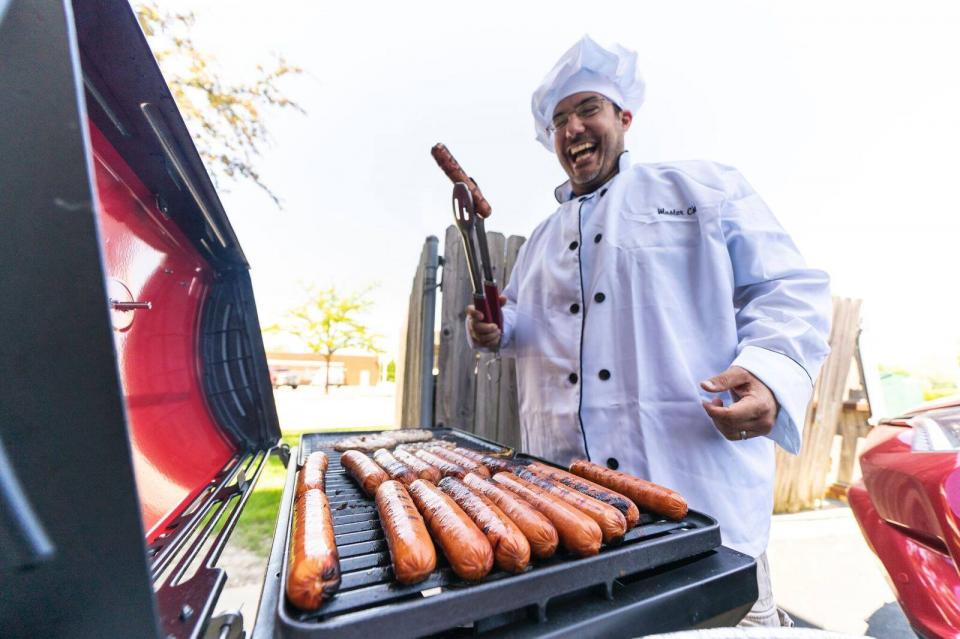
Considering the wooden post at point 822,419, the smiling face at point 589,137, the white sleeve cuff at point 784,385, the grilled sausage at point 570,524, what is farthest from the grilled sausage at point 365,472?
the wooden post at point 822,419

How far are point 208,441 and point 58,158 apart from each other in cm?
155

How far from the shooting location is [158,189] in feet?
4.58

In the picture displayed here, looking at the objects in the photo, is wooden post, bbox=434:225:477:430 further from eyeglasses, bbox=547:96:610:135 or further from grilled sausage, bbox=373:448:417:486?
grilled sausage, bbox=373:448:417:486

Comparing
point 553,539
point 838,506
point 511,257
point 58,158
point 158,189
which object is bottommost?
point 838,506

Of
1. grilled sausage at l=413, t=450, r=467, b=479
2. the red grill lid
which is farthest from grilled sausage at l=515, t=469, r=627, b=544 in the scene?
the red grill lid

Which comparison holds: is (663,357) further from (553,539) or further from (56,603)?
(56,603)

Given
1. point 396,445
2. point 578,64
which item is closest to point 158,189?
point 396,445

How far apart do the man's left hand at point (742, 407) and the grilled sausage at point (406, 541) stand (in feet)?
3.70

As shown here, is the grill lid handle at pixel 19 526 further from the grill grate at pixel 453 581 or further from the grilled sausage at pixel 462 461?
the grilled sausage at pixel 462 461

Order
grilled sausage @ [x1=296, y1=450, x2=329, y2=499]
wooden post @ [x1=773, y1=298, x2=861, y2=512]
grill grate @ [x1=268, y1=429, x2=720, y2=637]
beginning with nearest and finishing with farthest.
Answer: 1. grill grate @ [x1=268, y1=429, x2=720, y2=637]
2. grilled sausage @ [x1=296, y1=450, x2=329, y2=499]
3. wooden post @ [x1=773, y1=298, x2=861, y2=512]

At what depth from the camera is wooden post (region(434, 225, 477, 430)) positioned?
411cm

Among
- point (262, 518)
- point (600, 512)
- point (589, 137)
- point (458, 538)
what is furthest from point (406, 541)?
point (262, 518)

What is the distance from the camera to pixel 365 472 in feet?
5.04

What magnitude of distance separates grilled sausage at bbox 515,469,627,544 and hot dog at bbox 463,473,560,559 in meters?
0.12
